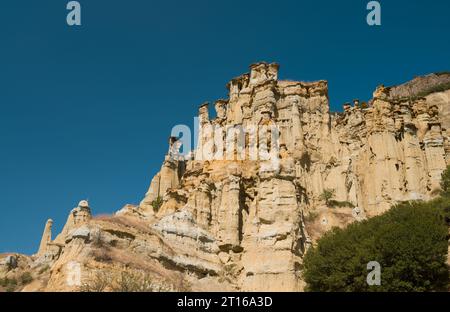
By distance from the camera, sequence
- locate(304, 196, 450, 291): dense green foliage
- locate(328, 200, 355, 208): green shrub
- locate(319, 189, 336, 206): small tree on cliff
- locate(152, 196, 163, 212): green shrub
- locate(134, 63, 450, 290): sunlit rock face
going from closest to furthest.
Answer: locate(304, 196, 450, 291): dense green foliage, locate(134, 63, 450, 290): sunlit rock face, locate(319, 189, 336, 206): small tree on cliff, locate(328, 200, 355, 208): green shrub, locate(152, 196, 163, 212): green shrub

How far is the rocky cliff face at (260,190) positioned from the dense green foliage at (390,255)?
542 cm

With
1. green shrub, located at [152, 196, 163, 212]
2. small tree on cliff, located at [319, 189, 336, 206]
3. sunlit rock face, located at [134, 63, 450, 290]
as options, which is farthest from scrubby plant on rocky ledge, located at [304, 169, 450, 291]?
green shrub, located at [152, 196, 163, 212]

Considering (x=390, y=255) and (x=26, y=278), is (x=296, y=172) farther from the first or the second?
(x=26, y=278)

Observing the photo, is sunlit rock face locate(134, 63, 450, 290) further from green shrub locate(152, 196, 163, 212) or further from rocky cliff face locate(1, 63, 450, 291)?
green shrub locate(152, 196, 163, 212)

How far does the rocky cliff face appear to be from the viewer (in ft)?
128

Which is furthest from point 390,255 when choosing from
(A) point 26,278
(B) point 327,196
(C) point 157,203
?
(C) point 157,203

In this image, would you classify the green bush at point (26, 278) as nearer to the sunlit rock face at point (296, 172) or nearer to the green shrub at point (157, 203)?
the sunlit rock face at point (296, 172)

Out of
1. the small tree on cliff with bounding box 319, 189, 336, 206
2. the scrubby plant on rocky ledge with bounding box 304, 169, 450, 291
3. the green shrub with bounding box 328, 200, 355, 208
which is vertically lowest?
the scrubby plant on rocky ledge with bounding box 304, 169, 450, 291

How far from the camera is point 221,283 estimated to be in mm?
43156

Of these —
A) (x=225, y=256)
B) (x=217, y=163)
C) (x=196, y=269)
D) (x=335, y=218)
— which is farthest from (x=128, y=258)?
(x=335, y=218)

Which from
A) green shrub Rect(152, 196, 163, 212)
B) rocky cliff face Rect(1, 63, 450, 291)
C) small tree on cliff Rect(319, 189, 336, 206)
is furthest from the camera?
green shrub Rect(152, 196, 163, 212)

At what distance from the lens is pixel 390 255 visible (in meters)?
33.3

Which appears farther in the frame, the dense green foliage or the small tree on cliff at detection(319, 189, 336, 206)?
the small tree on cliff at detection(319, 189, 336, 206)
